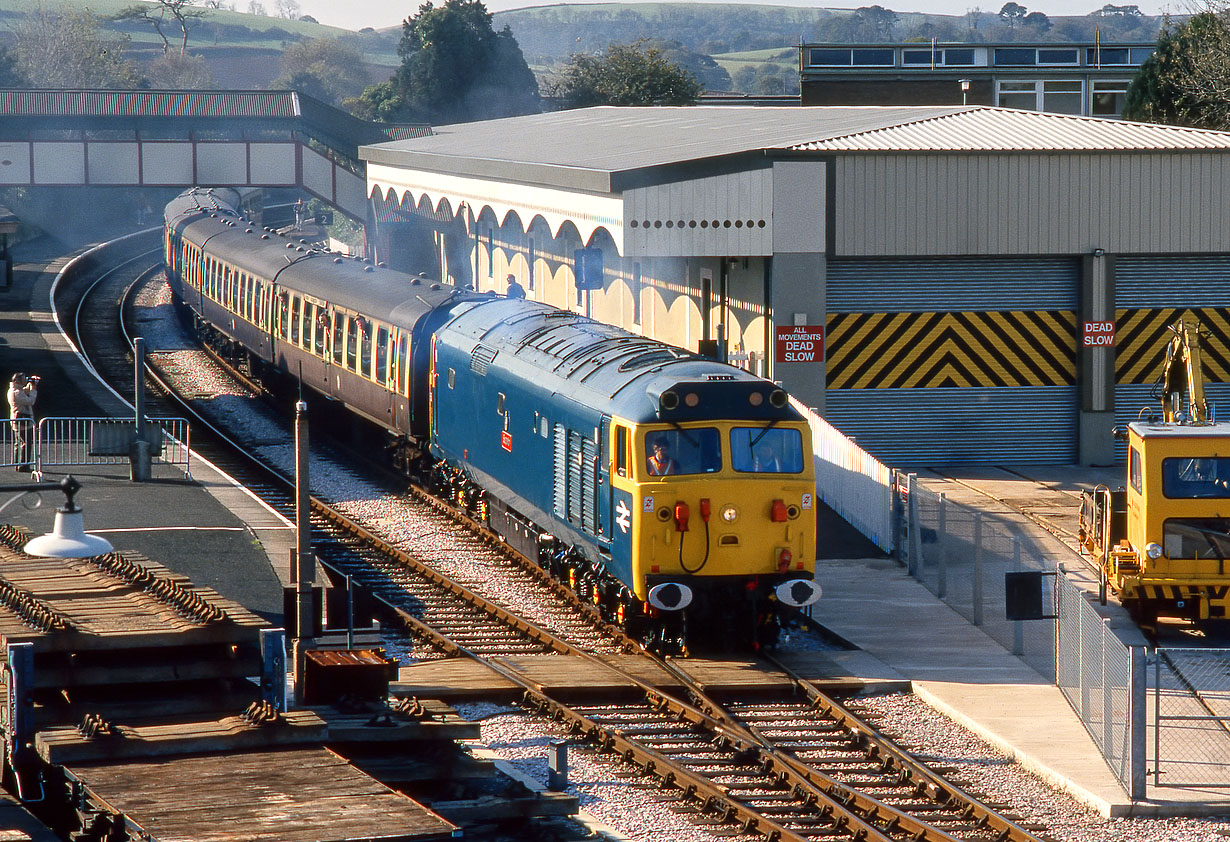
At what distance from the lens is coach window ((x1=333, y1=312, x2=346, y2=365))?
95.3 ft

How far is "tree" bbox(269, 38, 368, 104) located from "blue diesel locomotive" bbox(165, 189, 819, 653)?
120404 mm

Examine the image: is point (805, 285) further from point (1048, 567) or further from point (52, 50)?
point (52, 50)

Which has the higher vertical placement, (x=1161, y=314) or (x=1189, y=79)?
(x=1189, y=79)

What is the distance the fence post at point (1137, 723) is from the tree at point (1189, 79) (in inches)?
1423

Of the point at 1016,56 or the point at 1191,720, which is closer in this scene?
the point at 1191,720

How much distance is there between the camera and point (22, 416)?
95.9ft

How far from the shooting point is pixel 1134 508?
17719 millimetres

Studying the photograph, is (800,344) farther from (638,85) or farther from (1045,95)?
(638,85)

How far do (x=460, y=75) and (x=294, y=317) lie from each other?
59.8 meters

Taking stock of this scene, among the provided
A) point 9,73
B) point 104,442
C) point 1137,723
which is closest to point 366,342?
point 104,442

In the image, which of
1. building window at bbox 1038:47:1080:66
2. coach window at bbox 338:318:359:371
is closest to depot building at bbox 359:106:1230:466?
coach window at bbox 338:318:359:371

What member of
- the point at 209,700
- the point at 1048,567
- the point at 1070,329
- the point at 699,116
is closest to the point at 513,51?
the point at 699,116

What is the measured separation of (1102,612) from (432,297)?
11.7m

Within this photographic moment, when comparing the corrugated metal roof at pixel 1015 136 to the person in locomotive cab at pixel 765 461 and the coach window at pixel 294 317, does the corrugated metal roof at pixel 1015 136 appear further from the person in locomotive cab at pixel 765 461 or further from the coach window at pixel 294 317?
the person in locomotive cab at pixel 765 461
